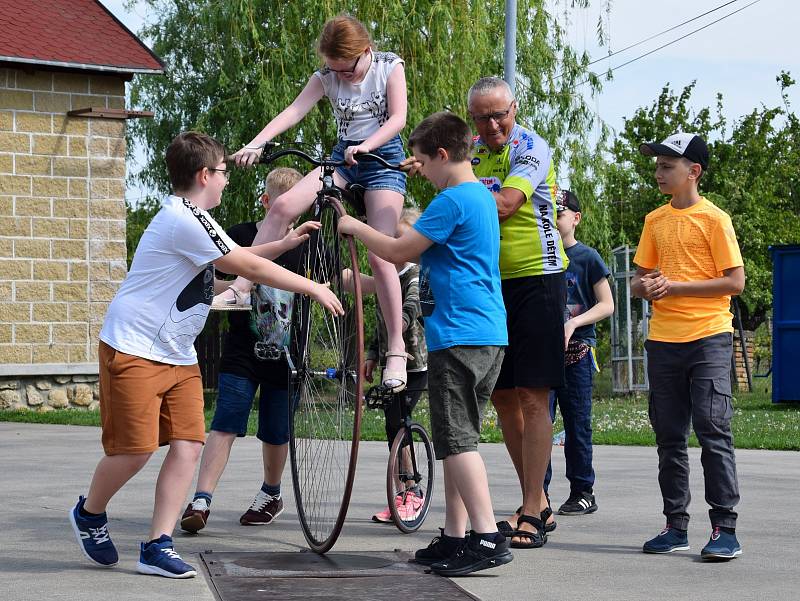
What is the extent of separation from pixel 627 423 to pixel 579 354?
9356mm

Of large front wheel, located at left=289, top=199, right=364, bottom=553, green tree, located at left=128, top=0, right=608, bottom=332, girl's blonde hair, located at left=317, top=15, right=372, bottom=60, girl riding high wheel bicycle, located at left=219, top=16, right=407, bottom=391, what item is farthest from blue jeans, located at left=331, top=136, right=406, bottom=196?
green tree, located at left=128, top=0, right=608, bottom=332

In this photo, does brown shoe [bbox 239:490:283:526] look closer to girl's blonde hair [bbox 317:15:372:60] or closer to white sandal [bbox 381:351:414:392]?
white sandal [bbox 381:351:414:392]

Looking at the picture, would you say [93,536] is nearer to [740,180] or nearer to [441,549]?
[441,549]

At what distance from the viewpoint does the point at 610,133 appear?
26.2 meters

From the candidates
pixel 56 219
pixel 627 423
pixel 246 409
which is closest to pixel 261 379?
pixel 246 409

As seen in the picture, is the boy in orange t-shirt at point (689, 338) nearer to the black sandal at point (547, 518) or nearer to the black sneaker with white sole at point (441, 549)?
the black sandal at point (547, 518)

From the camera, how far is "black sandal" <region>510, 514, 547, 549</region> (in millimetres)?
6543

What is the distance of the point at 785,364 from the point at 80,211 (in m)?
11.9

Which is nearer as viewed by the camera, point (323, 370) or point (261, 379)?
point (323, 370)

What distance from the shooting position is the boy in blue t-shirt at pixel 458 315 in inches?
226

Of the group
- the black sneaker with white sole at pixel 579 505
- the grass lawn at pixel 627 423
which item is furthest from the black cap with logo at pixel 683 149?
the grass lawn at pixel 627 423

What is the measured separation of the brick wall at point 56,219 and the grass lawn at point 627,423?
1147mm

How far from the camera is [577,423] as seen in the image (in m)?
8.20

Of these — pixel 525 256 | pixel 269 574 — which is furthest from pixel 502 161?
pixel 269 574
